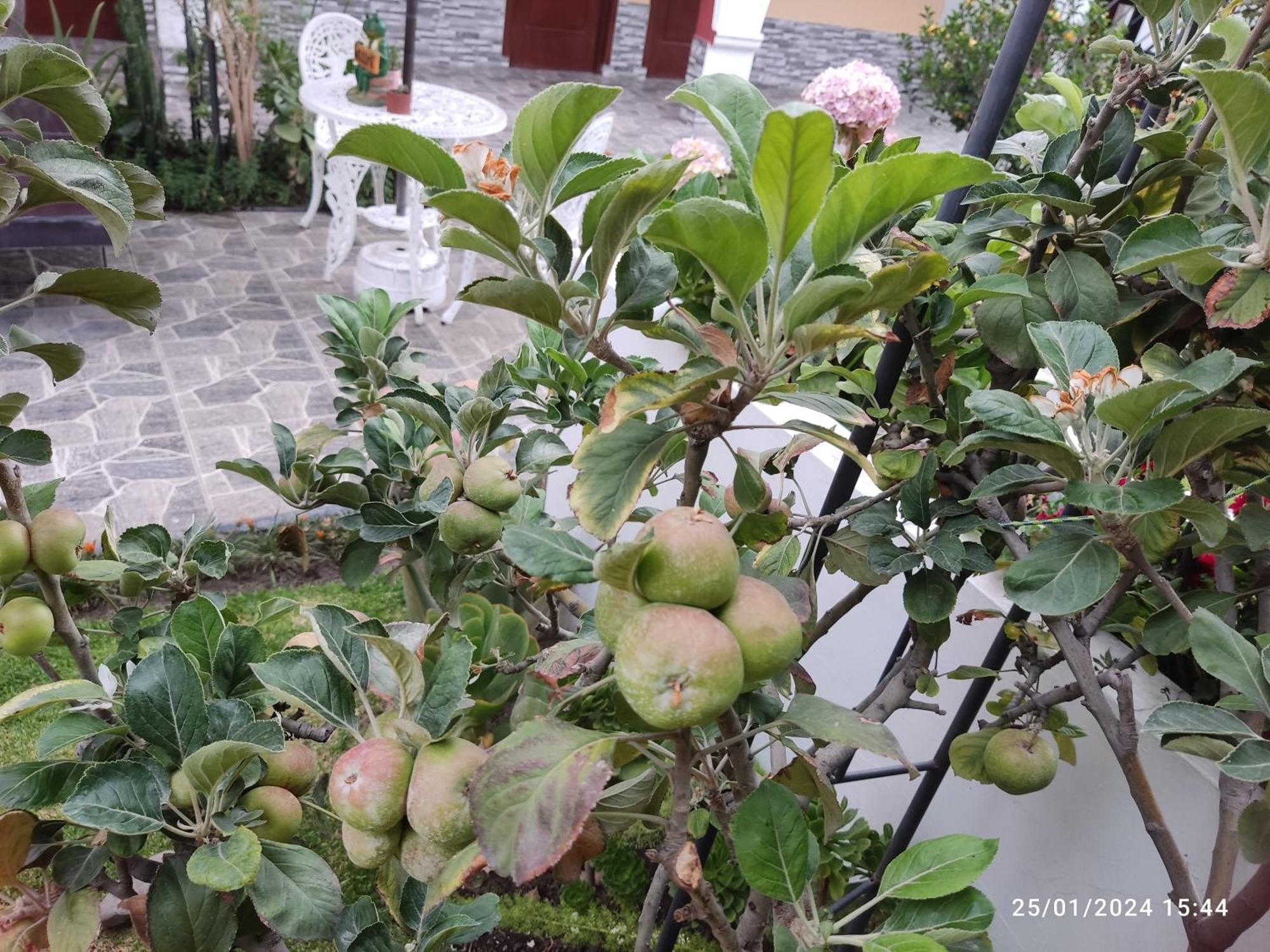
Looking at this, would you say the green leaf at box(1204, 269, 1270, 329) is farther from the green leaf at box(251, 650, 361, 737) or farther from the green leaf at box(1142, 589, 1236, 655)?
the green leaf at box(251, 650, 361, 737)

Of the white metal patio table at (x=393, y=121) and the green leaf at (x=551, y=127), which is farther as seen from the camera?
the white metal patio table at (x=393, y=121)

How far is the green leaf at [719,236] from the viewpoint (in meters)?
0.55

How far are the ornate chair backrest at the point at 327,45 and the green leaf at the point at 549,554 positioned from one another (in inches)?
227

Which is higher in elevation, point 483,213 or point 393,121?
point 483,213

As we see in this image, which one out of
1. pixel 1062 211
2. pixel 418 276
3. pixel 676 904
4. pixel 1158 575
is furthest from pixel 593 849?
pixel 418 276

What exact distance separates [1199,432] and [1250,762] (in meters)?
0.27

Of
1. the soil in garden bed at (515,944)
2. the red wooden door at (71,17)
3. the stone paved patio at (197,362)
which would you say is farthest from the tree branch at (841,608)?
the red wooden door at (71,17)

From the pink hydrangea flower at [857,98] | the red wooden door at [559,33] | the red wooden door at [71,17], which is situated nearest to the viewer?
the pink hydrangea flower at [857,98]

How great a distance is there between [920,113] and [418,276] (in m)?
7.38

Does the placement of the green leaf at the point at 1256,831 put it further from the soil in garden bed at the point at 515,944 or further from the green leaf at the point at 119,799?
the soil in garden bed at the point at 515,944

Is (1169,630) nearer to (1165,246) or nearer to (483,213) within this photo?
(1165,246)

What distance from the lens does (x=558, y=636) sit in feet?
5.28

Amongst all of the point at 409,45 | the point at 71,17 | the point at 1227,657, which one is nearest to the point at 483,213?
the point at 1227,657

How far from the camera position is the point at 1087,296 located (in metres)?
0.92
